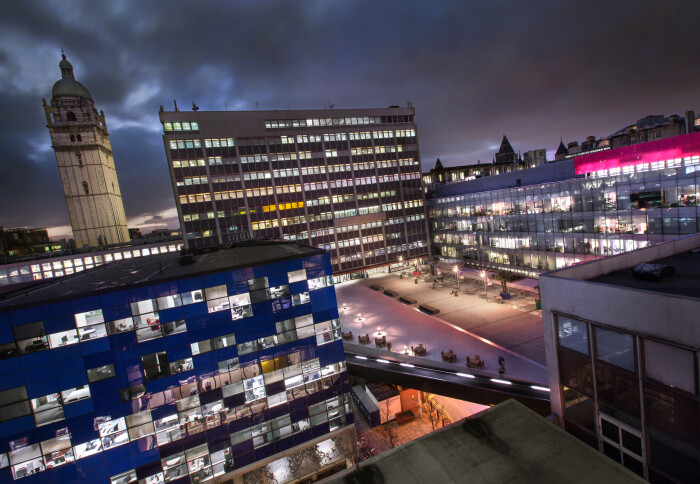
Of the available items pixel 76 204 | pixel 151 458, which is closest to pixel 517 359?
pixel 151 458

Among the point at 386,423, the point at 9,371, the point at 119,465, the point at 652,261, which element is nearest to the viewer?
the point at 652,261

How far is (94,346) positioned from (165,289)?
5803mm

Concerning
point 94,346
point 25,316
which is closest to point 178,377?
point 94,346

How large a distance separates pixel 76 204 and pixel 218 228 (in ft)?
136

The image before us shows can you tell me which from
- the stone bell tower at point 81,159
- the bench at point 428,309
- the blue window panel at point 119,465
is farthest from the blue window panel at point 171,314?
the stone bell tower at point 81,159

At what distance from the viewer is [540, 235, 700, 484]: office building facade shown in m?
8.92

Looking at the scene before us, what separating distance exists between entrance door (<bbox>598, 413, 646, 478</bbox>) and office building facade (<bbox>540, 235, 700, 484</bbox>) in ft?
0.11

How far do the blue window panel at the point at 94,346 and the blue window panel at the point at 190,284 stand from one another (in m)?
5.94

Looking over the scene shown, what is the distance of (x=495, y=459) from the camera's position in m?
11.0

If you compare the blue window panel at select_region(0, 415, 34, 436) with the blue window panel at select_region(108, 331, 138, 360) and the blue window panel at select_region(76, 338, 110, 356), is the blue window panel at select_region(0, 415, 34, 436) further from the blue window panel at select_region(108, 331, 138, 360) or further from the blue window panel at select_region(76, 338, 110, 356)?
the blue window panel at select_region(108, 331, 138, 360)

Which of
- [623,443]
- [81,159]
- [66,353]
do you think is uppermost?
[81,159]

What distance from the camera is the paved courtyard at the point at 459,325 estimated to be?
30484mm

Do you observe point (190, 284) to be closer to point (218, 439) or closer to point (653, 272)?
point (218, 439)

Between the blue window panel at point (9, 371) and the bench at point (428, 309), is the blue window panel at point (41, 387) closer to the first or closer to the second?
the blue window panel at point (9, 371)
